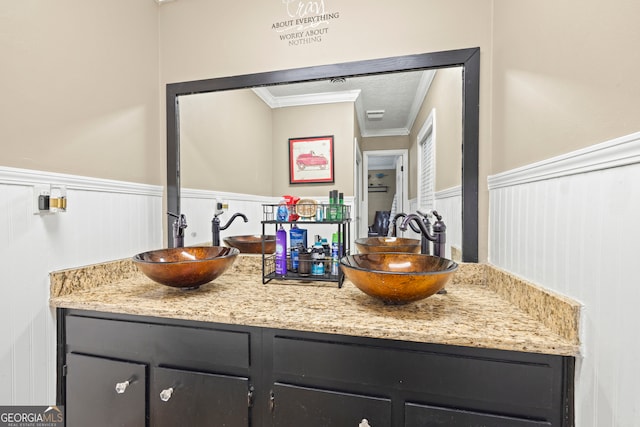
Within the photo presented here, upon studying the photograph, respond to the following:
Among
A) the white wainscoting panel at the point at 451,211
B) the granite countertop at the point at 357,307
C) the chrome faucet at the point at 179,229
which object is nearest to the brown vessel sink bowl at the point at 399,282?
the granite countertop at the point at 357,307

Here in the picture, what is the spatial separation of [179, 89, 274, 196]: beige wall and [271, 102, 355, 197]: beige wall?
0.05m

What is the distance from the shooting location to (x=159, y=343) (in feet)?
3.53

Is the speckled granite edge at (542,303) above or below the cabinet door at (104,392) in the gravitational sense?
above

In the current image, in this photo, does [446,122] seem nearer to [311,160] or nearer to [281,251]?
[311,160]

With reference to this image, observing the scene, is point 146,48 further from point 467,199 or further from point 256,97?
point 467,199

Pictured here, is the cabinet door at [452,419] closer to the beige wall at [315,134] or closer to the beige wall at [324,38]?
the beige wall at [324,38]

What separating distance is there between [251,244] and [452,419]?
1.20m

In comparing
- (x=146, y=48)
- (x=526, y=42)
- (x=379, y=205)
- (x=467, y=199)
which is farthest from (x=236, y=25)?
(x=467, y=199)

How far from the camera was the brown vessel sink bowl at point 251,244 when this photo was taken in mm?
1651

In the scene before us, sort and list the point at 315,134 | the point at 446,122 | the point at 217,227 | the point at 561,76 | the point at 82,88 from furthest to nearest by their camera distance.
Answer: the point at 217,227 → the point at 315,134 → the point at 446,122 → the point at 82,88 → the point at 561,76

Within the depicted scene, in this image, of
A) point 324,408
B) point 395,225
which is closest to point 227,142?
point 395,225

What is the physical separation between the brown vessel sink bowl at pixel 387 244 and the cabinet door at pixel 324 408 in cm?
71

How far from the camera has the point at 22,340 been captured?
3.68 feet

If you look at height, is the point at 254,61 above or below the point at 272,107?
above
